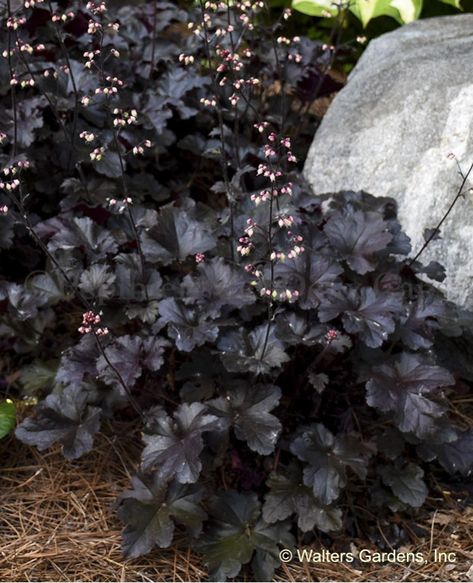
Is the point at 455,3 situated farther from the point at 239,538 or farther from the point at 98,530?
the point at 98,530

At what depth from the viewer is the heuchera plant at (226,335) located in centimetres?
208

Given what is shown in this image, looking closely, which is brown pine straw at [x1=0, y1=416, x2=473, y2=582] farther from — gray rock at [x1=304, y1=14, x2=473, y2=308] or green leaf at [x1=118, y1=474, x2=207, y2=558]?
gray rock at [x1=304, y1=14, x2=473, y2=308]

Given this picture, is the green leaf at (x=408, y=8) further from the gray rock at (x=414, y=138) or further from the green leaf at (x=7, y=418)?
the green leaf at (x=7, y=418)

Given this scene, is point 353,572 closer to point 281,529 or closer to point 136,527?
point 281,529

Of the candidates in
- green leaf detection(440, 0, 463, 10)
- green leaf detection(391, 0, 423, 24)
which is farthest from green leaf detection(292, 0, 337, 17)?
green leaf detection(440, 0, 463, 10)

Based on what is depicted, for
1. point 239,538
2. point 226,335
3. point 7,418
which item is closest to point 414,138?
point 226,335

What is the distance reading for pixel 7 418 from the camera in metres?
2.33

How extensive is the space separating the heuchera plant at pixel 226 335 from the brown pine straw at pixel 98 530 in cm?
9

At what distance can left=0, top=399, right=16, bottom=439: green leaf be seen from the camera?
2.30 meters

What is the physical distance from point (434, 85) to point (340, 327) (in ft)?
3.21

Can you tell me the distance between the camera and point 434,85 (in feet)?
9.27

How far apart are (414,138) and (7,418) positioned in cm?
157

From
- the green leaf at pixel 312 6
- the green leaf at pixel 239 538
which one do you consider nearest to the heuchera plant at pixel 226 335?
the green leaf at pixel 239 538

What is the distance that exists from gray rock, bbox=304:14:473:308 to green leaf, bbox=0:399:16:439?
4.22 ft
